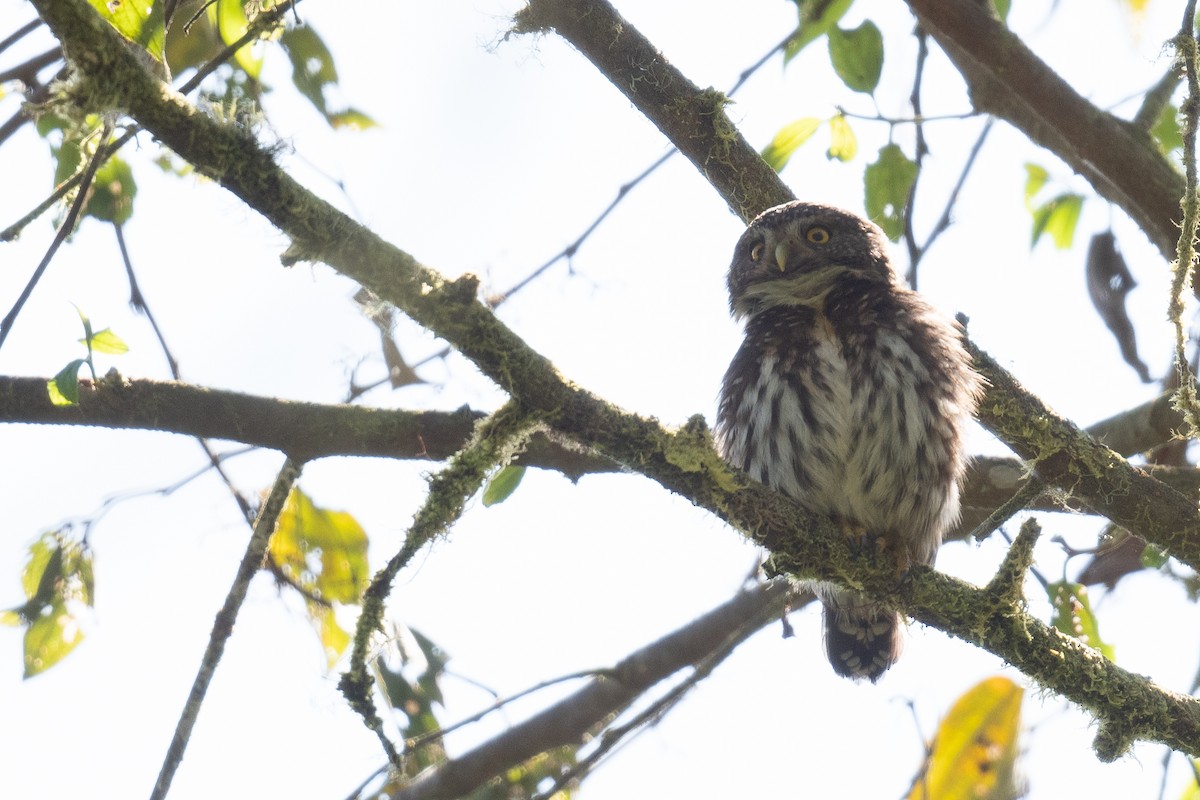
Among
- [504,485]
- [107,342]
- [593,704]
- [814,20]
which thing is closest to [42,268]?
[107,342]

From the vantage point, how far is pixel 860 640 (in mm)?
4051

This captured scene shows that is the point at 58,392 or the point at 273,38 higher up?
the point at 273,38

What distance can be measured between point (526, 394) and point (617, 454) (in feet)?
0.83

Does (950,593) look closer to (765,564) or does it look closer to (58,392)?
(765,564)

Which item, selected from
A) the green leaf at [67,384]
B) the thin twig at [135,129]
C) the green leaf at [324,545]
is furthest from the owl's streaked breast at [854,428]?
the green leaf at [67,384]

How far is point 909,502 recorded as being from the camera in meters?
3.50

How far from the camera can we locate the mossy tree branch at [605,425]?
6.02 feet

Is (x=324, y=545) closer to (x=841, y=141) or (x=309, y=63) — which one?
(x=309, y=63)

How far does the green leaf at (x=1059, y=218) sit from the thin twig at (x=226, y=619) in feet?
10.1

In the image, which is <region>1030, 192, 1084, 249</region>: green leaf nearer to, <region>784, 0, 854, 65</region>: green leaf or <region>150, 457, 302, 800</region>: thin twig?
<region>784, 0, 854, 65</region>: green leaf

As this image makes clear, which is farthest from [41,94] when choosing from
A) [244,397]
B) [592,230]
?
[592,230]

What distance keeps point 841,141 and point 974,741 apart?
1928 millimetres

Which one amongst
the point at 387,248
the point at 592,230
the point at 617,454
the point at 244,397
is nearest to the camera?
the point at 387,248

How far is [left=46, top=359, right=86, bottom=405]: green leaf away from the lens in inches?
93.4
